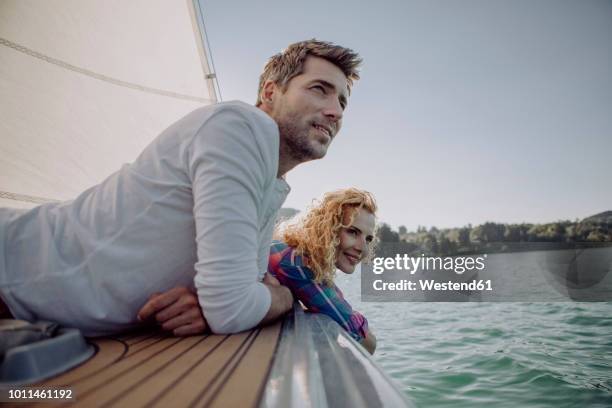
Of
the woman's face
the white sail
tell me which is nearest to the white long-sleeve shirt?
the woman's face

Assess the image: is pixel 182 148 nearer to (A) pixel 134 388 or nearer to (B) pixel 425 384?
(A) pixel 134 388

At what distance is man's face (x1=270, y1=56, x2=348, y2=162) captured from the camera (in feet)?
5.94

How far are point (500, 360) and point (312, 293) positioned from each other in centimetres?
357

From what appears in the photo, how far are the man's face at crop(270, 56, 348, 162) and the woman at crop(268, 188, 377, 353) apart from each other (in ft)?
3.18

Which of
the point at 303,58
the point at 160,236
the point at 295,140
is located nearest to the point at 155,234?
the point at 160,236

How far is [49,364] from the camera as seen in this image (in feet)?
2.60

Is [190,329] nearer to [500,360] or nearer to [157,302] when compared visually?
[157,302]

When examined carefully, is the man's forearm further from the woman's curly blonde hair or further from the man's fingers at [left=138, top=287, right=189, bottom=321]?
the woman's curly blonde hair

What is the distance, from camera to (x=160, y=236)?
1.19 metres

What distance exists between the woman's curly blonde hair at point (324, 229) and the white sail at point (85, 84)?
2640 mm

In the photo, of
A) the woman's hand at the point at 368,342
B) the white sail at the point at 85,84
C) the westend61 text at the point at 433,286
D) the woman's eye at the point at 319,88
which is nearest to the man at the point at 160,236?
the woman's eye at the point at 319,88

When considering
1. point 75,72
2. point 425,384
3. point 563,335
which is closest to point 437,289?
point 563,335

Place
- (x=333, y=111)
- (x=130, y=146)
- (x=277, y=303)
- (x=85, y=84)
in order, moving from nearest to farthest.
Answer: (x=277, y=303)
(x=333, y=111)
(x=85, y=84)
(x=130, y=146)

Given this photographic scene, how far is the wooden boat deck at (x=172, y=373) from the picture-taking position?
66 cm
